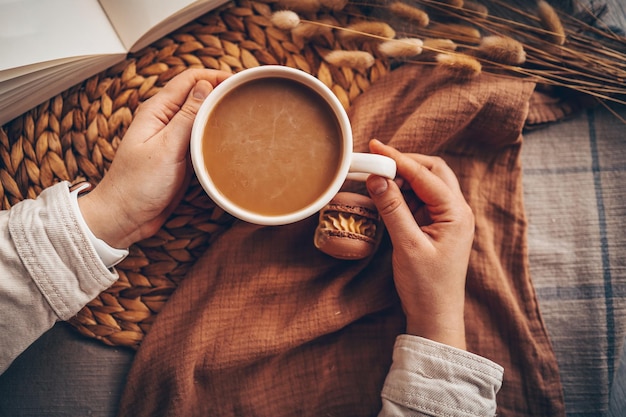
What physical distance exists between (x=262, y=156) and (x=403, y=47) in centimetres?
38

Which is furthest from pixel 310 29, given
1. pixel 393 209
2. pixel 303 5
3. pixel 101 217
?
pixel 101 217

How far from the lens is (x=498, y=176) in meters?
0.99

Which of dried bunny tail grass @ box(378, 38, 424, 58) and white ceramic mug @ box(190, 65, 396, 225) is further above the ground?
dried bunny tail grass @ box(378, 38, 424, 58)

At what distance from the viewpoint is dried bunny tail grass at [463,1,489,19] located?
0.96 meters

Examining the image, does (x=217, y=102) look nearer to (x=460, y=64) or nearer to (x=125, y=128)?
(x=125, y=128)

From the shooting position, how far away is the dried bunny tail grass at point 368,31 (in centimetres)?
93

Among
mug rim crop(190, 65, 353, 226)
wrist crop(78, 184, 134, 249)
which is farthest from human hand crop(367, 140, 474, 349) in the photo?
wrist crop(78, 184, 134, 249)

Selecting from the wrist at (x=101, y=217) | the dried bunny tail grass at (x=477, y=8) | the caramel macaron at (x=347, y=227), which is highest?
the dried bunny tail grass at (x=477, y=8)

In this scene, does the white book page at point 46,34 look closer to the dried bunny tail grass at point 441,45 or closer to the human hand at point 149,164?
the human hand at point 149,164

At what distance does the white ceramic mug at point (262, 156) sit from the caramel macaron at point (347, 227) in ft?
0.29

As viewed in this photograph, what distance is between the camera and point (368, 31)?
93 centimetres

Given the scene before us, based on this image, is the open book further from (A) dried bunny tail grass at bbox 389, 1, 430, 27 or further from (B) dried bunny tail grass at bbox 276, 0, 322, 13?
(A) dried bunny tail grass at bbox 389, 1, 430, 27

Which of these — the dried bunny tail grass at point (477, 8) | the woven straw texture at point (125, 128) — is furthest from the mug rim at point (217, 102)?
the dried bunny tail grass at point (477, 8)

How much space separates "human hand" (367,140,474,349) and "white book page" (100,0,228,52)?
422 millimetres
